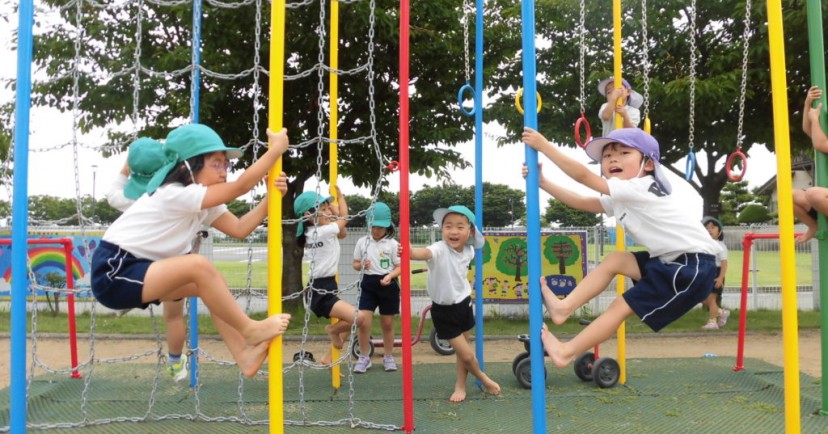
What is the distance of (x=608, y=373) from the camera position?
5.38 m

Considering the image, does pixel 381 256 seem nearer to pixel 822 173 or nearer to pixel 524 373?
pixel 524 373

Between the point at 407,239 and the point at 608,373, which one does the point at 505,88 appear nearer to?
the point at 608,373

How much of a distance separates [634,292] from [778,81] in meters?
1.38

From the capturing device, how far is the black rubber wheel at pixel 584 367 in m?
5.65

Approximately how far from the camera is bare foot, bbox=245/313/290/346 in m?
2.92

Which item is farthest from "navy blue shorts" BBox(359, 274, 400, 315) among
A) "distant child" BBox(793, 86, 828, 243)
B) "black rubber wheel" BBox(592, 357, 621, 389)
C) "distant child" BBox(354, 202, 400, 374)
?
"distant child" BBox(793, 86, 828, 243)

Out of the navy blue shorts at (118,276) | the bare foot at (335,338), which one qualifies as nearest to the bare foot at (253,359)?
the navy blue shorts at (118,276)

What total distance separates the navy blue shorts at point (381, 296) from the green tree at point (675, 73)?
5.13m

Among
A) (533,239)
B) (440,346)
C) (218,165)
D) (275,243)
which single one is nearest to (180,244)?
(218,165)

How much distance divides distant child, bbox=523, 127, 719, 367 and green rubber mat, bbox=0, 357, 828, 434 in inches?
46.8

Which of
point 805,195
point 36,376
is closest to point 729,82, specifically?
point 805,195

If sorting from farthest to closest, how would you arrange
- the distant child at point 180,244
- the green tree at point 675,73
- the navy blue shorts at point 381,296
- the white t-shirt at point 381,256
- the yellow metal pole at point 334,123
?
the green tree at point 675,73
the white t-shirt at point 381,256
the navy blue shorts at point 381,296
the yellow metal pole at point 334,123
the distant child at point 180,244

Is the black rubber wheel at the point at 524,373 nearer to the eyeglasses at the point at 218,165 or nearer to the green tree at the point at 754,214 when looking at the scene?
the eyeglasses at the point at 218,165

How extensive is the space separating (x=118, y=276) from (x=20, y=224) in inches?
34.8
